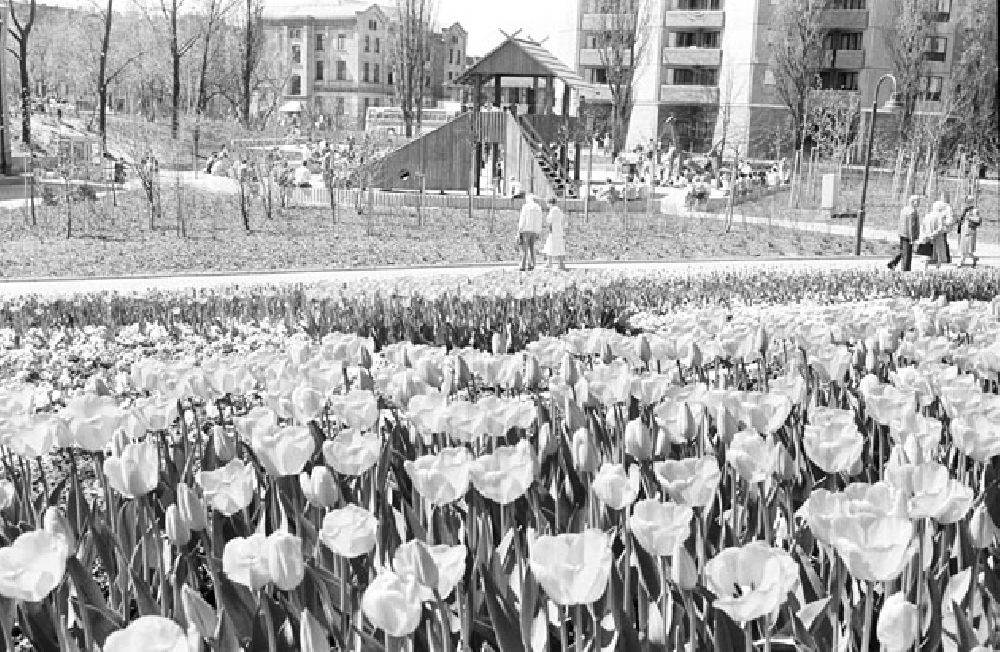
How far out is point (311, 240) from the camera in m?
21.4

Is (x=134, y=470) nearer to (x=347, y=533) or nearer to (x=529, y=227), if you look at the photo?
(x=347, y=533)

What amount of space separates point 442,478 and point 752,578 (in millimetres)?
745

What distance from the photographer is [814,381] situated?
446 cm

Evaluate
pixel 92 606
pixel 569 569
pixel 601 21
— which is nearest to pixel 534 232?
pixel 92 606

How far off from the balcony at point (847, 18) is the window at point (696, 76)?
648cm

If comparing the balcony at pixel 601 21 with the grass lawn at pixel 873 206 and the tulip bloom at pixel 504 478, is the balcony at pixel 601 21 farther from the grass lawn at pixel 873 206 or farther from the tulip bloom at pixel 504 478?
the tulip bloom at pixel 504 478

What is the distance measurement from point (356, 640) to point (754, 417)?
4.75ft

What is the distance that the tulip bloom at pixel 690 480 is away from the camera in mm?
2459

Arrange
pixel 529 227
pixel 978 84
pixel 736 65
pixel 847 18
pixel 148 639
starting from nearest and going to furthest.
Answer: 1. pixel 148 639
2. pixel 529 227
3. pixel 978 84
4. pixel 847 18
5. pixel 736 65

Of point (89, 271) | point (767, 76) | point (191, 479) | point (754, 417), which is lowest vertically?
point (89, 271)

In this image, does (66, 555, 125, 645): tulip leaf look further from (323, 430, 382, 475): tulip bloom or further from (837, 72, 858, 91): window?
(837, 72, 858, 91): window

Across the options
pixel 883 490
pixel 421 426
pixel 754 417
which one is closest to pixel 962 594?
pixel 883 490

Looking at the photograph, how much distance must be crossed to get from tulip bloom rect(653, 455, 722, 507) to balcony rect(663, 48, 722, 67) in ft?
199

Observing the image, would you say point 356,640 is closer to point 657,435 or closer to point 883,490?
point 883,490
